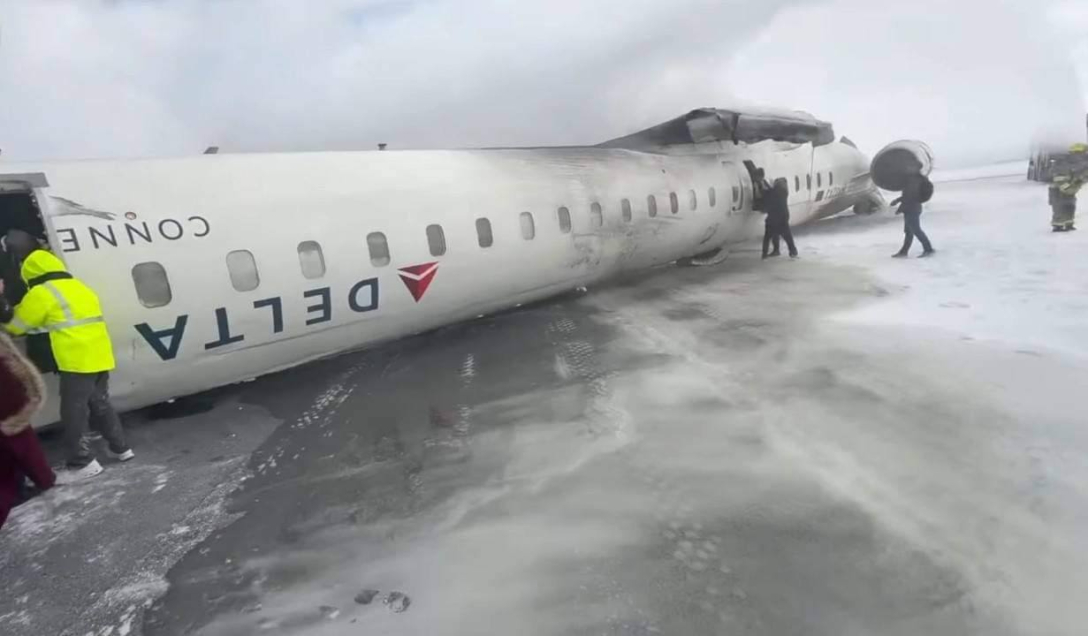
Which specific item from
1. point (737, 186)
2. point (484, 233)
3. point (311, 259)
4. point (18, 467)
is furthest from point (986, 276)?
point (18, 467)

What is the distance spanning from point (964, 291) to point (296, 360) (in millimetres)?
7962

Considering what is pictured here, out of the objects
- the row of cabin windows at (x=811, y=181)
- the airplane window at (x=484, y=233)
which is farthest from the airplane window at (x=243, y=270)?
the row of cabin windows at (x=811, y=181)

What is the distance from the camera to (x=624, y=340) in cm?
742

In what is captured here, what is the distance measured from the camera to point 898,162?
15.4 metres

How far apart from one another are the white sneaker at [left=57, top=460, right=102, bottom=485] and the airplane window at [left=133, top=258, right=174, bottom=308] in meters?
1.33

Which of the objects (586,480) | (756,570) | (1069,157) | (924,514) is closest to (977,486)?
(924,514)

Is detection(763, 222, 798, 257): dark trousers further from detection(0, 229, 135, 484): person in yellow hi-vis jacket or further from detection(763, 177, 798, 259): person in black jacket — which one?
detection(0, 229, 135, 484): person in yellow hi-vis jacket

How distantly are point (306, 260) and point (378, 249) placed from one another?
29.6 inches

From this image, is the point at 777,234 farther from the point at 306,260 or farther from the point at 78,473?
the point at 78,473

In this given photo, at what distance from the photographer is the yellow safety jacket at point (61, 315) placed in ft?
15.1

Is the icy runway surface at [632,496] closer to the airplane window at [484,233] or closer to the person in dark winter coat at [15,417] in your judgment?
the person in dark winter coat at [15,417]

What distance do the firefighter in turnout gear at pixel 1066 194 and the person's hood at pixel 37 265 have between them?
545 inches

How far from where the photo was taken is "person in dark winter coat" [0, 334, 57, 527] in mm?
4051

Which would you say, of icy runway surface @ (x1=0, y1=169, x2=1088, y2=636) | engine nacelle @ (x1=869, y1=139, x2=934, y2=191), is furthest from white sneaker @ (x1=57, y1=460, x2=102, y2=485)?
engine nacelle @ (x1=869, y1=139, x2=934, y2=191)
